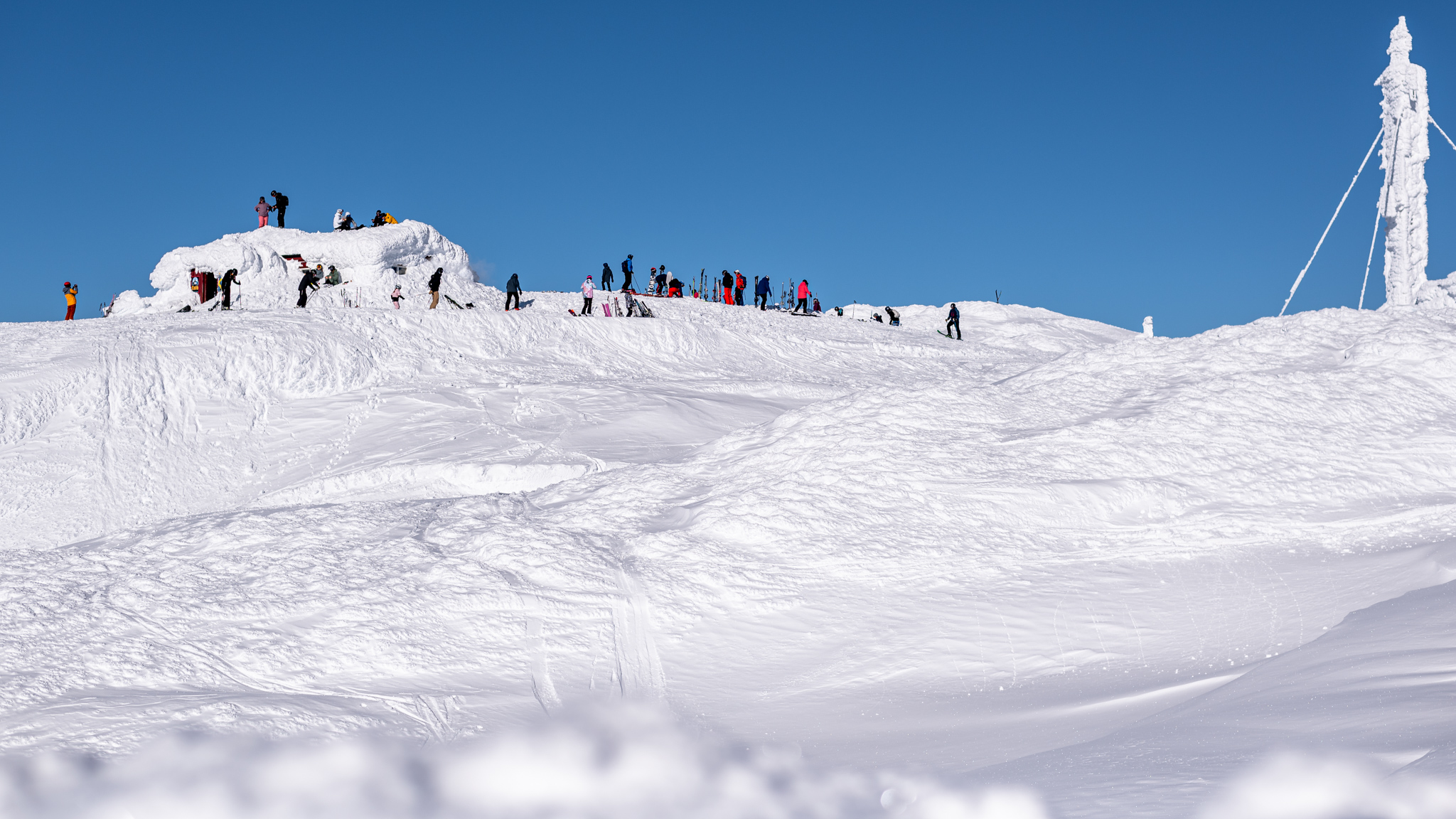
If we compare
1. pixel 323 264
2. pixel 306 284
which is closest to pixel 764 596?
pixel 306 284

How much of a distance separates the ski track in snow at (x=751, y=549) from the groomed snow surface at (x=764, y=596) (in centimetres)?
5

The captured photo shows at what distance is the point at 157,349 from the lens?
63.0ft

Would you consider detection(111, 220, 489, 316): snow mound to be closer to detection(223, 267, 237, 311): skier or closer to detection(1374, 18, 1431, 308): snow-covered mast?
detection(223, 267, 237, 311): skier

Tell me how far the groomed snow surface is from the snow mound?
12.9 m

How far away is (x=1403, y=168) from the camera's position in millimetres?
19094

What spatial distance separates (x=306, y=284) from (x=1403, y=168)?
2673 centimetres

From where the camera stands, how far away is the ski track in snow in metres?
6.70

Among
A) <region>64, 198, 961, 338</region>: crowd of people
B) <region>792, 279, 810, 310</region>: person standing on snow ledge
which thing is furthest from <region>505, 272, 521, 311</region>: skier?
<region>792, 279, 810, 310</region>: person standing on snow ledge

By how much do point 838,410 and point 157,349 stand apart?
1401 cm

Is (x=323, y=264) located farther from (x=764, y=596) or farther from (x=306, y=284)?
(x=764, y=596)

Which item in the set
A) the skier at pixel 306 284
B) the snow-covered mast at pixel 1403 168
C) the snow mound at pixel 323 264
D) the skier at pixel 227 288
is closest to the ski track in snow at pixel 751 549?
the snow-covered mast at pixel 1403 168

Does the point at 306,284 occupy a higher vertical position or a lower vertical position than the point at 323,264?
lower

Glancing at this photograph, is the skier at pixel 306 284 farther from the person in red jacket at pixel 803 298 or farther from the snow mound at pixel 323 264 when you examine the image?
the person in red jacket at pixel 803 298

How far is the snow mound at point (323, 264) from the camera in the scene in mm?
30766
